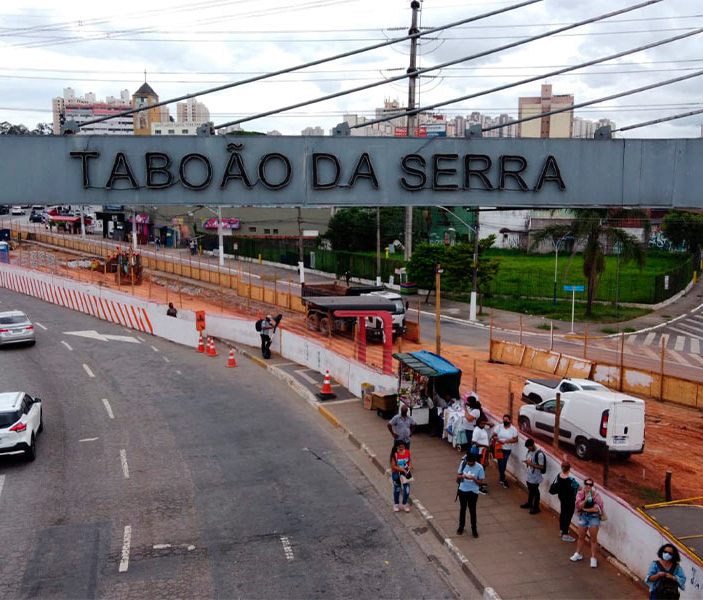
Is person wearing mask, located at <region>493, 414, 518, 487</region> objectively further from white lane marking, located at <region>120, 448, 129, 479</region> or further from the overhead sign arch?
white lane marking, located at <region>120, 448, 129, 479</region>

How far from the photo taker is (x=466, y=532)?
12570mm

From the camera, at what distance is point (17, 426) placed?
16.3 metres

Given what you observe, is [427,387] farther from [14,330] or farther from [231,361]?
[14,330]

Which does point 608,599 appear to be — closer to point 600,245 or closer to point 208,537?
point 208,537

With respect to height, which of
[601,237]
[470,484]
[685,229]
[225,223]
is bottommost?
[470,484]

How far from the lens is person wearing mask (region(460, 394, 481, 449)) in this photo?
15.7 metres

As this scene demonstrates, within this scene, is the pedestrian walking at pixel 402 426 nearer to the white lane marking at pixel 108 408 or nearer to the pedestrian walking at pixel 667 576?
the pedestrian walking at pixel 667 576

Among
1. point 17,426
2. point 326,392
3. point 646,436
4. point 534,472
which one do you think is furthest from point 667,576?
point 326,392

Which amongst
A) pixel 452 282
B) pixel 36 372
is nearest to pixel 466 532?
pixel 36 372

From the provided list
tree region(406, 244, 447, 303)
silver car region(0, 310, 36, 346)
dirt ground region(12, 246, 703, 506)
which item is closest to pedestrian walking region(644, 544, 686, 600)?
dirt ground region(12, 246, 703, 506)

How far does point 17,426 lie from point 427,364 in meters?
10.2

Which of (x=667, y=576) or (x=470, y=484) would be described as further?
(x=470, y=484)

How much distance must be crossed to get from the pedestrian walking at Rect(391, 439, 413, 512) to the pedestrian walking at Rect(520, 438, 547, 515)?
89.9 inches

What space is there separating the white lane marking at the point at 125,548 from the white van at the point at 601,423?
1010cm
